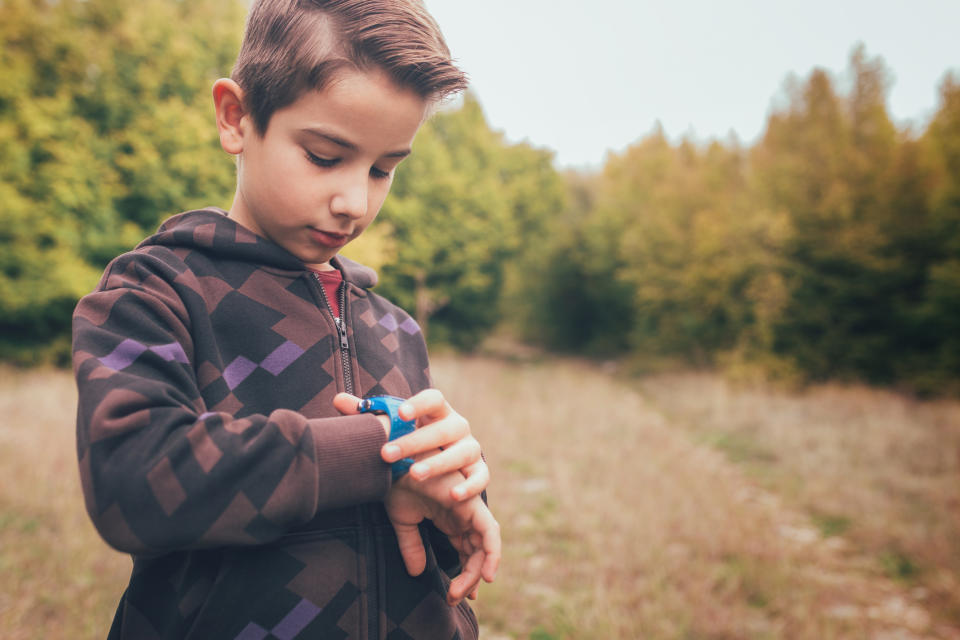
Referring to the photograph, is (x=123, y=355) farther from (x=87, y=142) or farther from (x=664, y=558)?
(x=87, y=142)

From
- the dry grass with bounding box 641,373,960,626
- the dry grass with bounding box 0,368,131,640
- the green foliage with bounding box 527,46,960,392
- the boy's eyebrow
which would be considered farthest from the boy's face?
the green foliage with bounding box 527,46,960,392

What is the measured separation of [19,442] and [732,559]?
268 inches

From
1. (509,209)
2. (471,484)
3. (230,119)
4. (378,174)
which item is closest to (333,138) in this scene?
(378,174)

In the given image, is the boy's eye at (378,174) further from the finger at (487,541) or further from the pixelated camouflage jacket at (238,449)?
the finger at (487,541)

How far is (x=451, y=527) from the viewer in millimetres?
1045

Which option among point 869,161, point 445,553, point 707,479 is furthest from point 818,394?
point 445,553

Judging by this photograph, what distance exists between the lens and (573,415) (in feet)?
36.5

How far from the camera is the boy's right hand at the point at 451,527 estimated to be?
0.99 m

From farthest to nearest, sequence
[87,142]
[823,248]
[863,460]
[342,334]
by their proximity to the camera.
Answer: [823,248], [87,142], [863,460], [342,334]

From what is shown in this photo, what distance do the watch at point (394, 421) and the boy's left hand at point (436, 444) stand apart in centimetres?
1

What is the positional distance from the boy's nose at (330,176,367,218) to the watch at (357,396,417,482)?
350 millimetres

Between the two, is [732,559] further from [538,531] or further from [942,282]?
[942,282]

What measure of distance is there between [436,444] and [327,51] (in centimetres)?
72

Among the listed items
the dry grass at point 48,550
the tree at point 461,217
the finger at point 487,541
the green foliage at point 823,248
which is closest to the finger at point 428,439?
the finger at point 487,541
